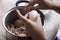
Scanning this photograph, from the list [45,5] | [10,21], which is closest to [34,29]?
[45,5]

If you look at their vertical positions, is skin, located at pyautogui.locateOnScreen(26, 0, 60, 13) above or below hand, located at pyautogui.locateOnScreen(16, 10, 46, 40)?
above

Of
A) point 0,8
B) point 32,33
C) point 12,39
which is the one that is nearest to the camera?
point 32,33

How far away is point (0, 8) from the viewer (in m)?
0.95

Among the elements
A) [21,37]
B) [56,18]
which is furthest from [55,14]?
[21,37]

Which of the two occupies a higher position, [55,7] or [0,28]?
[55,7]

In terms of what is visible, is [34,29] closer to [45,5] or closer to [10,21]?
[45,5]

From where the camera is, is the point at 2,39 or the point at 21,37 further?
the point at 2,39

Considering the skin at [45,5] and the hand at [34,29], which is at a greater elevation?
the skin at [45,5]

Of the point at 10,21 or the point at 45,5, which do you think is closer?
the point at 45,5

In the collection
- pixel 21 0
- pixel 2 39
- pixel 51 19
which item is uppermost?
pixel 21 0

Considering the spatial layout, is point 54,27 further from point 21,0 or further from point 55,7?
point 21,0

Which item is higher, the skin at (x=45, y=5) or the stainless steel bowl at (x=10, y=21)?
the skin at (x=45, y=5)

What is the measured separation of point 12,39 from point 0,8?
11.6 inches

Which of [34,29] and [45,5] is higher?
[45,5]
